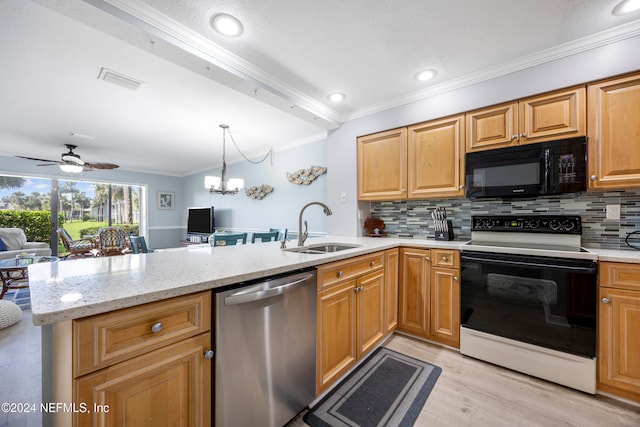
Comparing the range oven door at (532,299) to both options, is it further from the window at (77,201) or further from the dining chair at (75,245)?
the window at (77,201)

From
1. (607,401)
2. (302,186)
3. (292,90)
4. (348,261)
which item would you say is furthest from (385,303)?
(302,186)

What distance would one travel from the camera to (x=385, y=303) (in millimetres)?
2148

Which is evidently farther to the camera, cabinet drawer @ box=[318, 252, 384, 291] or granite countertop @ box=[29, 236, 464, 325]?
cabinet drawer @ box=[318, 252, 384, 291]

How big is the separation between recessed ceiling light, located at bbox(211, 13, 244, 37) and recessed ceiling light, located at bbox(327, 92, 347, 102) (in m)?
1.10

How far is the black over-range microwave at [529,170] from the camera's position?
5.93ft

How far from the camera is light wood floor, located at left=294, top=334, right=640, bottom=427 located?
141 cm

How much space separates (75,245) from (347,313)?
6244mm

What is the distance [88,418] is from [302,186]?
3.69m

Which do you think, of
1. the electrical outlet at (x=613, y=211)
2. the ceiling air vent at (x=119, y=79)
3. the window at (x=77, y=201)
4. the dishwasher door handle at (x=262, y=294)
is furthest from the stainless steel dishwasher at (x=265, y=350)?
the window at (x=77, y=201)

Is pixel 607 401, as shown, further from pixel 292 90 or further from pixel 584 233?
pixel 292 90

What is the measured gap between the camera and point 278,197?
4.68 meters

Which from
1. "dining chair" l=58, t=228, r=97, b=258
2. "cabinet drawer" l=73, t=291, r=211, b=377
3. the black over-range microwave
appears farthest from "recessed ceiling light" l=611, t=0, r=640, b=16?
"dining chair" l=58, t=228, r=97, b=258

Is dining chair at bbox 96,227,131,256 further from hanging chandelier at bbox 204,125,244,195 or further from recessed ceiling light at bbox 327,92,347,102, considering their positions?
recessed ceiling light at bbox 327,92,347,102

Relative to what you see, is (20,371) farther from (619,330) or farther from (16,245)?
(16,245)
